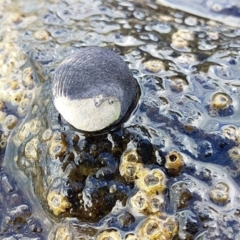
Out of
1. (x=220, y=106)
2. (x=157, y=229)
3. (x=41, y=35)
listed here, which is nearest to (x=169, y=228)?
(x=157, y=229)

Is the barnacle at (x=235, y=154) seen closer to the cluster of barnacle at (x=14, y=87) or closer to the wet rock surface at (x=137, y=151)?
the wet rock surface at (x=137, y=151)

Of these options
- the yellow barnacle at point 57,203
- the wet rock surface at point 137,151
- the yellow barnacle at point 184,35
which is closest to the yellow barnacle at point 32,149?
the wet rock surface at point 137,151

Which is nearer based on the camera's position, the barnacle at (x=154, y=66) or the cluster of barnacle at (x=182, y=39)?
the barnacle at (x=154, y=66)

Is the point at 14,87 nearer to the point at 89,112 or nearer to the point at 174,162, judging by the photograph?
the point at 89,112

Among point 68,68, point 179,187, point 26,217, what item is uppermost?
point 68,68

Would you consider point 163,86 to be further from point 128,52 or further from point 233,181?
point 233,181

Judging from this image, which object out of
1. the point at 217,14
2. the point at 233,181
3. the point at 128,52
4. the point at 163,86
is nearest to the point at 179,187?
the point at 233,181
